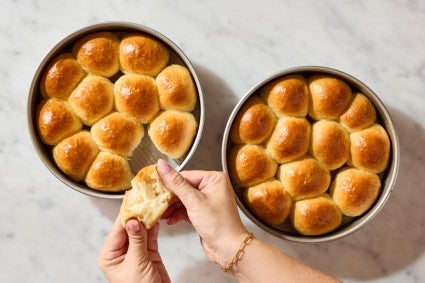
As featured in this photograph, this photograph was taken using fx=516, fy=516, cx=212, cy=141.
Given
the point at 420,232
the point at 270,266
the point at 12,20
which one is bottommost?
the point at 420,232

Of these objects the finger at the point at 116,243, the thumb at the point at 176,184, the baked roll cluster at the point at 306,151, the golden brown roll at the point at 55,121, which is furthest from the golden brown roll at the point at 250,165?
the golden brown roll at the point at 55,121

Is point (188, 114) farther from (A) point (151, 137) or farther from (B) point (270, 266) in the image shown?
(B) point (270, 266)

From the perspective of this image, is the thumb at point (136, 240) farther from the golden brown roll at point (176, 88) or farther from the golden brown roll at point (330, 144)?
the golden brown roll at point (330, 144)

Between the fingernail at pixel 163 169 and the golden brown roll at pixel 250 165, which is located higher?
the fingernail at pixel 163 169

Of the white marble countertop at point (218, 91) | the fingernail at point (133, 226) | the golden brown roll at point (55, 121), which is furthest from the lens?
the white marble countertop at point (218, 91)

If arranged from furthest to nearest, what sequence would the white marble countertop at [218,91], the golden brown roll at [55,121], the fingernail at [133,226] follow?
A: the white marble countertop at [218,91] < the golden brown roll at [55,121] < the fingernail at [133,226]

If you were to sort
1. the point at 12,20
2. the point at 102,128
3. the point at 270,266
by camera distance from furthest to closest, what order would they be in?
1. the point at 12,20
2. the point at 102,128
3. the point at 270,266

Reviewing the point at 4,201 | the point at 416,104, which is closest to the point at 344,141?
the point at 416,104

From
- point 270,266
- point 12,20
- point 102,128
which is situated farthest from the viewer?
point 12,20
